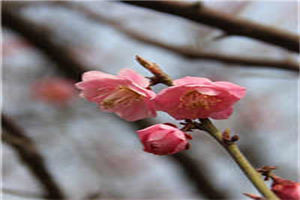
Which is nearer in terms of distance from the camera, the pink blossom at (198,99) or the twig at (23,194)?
the pink blossom at (198,99)

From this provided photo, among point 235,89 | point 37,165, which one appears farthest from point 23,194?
point 235,89

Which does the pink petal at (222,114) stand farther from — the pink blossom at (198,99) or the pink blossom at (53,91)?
the pink blossom at (53,91)

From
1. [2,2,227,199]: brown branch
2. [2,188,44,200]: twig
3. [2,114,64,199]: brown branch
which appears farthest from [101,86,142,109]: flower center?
[2,2,227,199]: brown branch

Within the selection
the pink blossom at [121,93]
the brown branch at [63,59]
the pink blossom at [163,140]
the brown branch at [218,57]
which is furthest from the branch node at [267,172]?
the brown branch at [63,59]

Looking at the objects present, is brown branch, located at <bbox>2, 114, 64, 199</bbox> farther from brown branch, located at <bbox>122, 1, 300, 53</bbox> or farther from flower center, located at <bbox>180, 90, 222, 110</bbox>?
flower center, located at <bbox>180, 90, 222, 110</bbox>

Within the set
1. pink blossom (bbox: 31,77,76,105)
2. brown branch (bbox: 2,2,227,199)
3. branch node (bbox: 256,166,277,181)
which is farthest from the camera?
pink blossom (bbox: 31,77,76,105)

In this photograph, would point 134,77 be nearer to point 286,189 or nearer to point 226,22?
point 286,189
